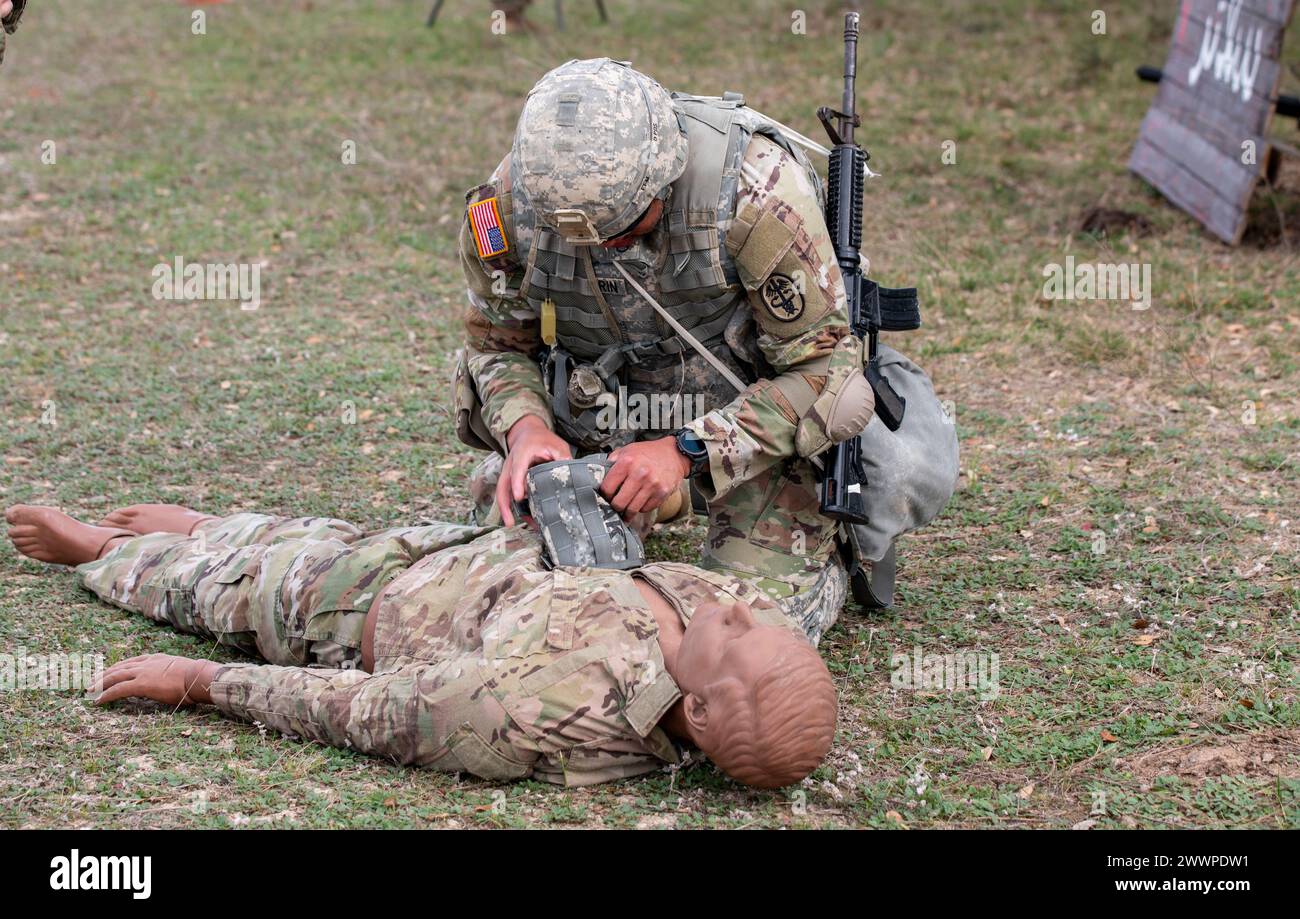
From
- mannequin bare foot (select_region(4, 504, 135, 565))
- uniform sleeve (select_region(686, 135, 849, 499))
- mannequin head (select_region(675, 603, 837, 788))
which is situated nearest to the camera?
mannequin head (select_region(675, 603, 837, 788))

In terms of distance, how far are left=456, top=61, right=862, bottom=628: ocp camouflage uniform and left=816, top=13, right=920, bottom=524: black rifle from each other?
13 cm

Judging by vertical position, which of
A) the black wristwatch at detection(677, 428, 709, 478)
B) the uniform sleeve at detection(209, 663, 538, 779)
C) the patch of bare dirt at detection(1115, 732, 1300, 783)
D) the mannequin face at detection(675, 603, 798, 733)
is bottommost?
the patch of bare dirt at detection(1115, 732, 1300, 783)

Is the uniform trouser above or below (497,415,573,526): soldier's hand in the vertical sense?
below

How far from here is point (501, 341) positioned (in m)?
4.58

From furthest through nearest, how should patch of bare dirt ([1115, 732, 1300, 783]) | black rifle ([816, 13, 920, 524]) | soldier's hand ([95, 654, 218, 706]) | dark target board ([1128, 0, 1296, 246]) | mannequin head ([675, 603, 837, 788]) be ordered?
1. dark target board ([1128, 0, 1296, 246])
2. black rifle ([816, 13, 920, 524])
3. soldier's hand ([95, 654, 218, 706])
4. patch of bare dirt ([1115, 732, 1300, 783])
5. mannequin head ([675, 603, 837, 788])

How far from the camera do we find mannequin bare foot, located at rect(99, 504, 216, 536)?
4656 millimetres

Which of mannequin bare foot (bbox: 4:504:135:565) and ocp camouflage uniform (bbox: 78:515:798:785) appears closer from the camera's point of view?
ocp camouflage uniform (bbox: 78:515:798:785)

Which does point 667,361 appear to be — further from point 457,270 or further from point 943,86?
point 943,86

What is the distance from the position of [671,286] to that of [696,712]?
4.52ft

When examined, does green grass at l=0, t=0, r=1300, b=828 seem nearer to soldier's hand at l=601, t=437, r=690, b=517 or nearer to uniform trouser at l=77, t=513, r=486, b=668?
uniform trouser at l=77, t=513, r=486, b=668

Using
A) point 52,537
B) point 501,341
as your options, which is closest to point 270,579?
point 52,537

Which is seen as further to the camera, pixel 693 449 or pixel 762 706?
pixel 693 449

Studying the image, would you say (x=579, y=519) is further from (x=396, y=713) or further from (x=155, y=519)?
(x=155, y=519)

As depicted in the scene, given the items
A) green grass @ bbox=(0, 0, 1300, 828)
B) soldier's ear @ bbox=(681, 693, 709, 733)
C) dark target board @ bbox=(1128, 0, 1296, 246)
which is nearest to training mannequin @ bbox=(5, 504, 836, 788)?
soldier's ear @ bbox=(681, 693, 709, 733)
